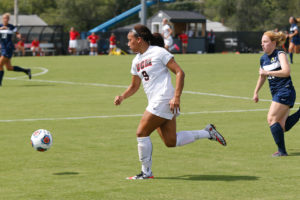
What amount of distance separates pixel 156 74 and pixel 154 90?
18cm

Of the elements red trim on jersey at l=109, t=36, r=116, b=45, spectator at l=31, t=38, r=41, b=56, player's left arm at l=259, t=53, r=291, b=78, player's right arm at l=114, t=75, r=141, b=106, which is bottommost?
spectator at l=31, t=38, r=41, b=56

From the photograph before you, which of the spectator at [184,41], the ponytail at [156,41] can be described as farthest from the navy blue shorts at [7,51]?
the spectator at [184,41]

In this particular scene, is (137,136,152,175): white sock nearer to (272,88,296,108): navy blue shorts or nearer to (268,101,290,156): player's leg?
(268,101,290,156): player's leg

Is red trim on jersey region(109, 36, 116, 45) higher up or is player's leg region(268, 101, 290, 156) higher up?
player's leg region(268, 101, 290, 156)

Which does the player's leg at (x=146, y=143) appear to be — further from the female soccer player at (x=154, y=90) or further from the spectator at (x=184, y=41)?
the spectator at (x=184, y=41)

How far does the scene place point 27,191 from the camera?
7016mm

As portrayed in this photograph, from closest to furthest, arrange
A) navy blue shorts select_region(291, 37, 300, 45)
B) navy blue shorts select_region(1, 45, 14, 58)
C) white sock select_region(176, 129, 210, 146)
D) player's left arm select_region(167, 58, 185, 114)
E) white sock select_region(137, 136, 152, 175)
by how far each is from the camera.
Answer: player's left arm select_region(167, 58, 185, 114), white sock select_region(137, 136, 152, 175), white sock select_region(176, 129, 210, 146), navy blue shorts select_region(1, 45, 14, 58), navy blue shorts select_region(291, 37, 300, 45)

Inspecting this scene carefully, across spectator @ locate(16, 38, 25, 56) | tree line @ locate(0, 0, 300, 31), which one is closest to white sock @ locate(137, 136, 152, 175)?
spectator @ locate(16, 38, 25, 56)

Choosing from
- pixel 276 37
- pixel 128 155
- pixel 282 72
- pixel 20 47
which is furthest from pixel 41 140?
pixel 20 47

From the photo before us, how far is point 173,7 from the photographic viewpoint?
124 metres

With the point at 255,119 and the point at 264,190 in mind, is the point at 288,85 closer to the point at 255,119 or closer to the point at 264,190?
the point at 264,190

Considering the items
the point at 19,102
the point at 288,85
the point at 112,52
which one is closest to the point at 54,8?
the point at 112,52

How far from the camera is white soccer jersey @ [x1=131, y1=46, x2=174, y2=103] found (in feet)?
25.0

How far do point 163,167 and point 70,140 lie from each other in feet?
8.99
